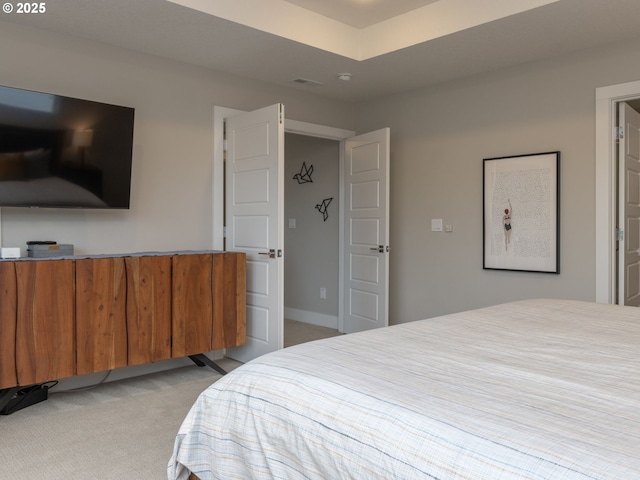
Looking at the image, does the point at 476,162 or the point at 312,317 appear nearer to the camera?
the point at 476,162

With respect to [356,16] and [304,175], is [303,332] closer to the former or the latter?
[304,175]

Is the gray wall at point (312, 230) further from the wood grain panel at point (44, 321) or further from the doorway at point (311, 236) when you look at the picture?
the wood grain panel at point (44, 321)

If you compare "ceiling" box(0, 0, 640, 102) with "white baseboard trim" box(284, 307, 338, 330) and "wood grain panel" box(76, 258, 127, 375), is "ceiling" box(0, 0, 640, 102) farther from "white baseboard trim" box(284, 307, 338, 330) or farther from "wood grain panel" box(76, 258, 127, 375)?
"white baseboard trim" box(284, 307, 338, 330)

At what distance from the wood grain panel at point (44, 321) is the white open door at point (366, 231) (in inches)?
102

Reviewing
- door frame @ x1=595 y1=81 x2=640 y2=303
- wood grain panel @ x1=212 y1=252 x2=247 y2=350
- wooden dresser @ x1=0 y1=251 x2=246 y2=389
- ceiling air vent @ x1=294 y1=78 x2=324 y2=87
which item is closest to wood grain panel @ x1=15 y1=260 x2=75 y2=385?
wooden dresser @ x1=0 y1=251 x2=246 y2=389

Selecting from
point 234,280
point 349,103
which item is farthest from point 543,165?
point 234,280

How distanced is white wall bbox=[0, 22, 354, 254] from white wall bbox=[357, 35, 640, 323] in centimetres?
147

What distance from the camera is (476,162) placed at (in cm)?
425

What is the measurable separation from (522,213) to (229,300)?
2.35 meters

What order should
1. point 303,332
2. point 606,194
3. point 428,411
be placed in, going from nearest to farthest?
point 428,411 < point 606,194 < point 303,332

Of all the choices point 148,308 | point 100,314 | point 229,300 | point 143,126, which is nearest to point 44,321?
point 100,314

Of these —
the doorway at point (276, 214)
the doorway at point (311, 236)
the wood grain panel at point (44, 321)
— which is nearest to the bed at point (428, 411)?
the wood grain panel at point (44, 321)

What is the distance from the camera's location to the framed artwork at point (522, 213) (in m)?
3.80

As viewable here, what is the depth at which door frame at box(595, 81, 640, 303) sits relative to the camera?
3533 mm
